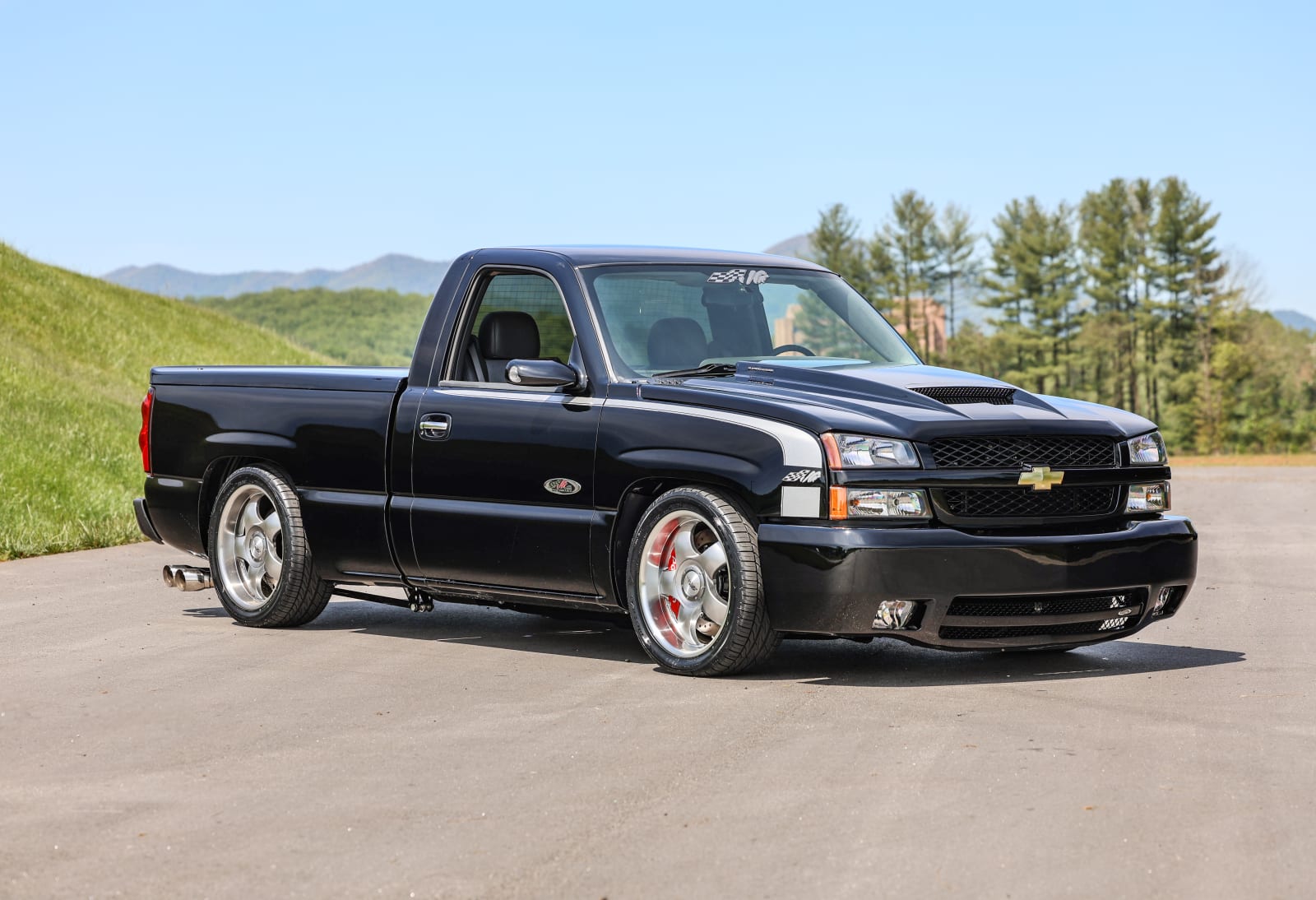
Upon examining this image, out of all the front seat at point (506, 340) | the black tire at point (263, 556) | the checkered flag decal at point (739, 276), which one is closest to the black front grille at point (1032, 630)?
the checkered flag decal at point (739, 276)

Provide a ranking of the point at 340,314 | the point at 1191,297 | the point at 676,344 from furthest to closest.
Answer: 1. the point at 340,314
2. the point at 1191,297
3. the point at 676,344

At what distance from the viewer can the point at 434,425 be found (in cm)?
875

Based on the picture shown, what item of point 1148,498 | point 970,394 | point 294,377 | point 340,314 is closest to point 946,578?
point 970,394

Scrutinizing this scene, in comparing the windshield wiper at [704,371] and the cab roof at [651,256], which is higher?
the cab roof at [651,256]

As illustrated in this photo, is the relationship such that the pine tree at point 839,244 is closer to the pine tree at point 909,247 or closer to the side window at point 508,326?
the pine tree at point 909,247

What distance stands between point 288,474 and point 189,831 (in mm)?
4693

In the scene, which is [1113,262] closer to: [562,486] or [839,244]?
[839,244]

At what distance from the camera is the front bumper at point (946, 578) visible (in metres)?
7.20

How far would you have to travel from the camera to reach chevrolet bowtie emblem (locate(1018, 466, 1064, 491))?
7.52 m

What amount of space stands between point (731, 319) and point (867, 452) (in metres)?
1.72

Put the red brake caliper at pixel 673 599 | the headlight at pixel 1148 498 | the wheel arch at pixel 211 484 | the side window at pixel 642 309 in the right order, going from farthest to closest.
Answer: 1. the wheel arch at pixel 211 484
2. the side window at pixel 642 309
3. the headlight at pixel 1148 498
4. the red brake caliper at pixel 673 599

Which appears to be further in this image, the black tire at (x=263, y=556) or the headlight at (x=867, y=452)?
the black tire at (x=263, y=556)

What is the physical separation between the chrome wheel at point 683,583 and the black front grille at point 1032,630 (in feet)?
3.11

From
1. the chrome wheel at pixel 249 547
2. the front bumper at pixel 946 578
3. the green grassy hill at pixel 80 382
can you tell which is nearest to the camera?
the front bumper at pixel 946 578
